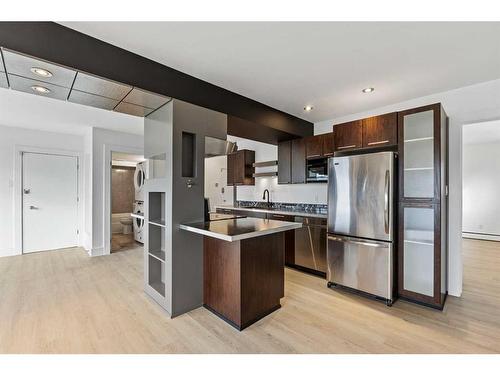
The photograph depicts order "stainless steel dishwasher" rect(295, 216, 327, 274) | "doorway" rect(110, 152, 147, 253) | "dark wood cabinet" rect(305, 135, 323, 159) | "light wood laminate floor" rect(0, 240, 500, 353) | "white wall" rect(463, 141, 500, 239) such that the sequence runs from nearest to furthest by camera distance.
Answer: "light wood laminate floor" rect(0, 240, 500, 353) < "stainless steel dishwasher" rect(295, 216, 327, 274) < "dark wood cabinet" rect(305, 135, 323, 159) < "doorway" rect(110, 152, 147, 253) < "white wall" rect(463, 141, 500, 239)

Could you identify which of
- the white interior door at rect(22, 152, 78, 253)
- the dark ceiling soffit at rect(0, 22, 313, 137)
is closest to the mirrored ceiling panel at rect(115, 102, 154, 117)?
the dark ceiling soffit at rect(0, 22, 313, 137)

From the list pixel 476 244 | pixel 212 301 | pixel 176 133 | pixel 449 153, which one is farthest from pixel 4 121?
pixel 476 244

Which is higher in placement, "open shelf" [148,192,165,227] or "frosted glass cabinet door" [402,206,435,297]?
"open shelf" [148,192,165,227]

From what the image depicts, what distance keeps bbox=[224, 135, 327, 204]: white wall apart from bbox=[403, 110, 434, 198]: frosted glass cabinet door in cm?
154

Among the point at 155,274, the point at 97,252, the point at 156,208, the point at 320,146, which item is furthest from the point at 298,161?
the point at 97,252

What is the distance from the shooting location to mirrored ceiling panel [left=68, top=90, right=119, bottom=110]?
7.58 feet

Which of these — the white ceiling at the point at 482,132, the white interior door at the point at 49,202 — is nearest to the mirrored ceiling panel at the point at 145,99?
the white interior door at the point at 49,202

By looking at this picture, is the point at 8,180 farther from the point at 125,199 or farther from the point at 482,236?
the point at 482,236

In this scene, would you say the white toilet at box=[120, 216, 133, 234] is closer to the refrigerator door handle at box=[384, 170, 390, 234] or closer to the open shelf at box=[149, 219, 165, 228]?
the open shelf at box=[149, 219, 165, 228]

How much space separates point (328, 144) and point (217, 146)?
1879 mm

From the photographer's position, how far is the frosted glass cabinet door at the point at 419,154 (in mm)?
2585

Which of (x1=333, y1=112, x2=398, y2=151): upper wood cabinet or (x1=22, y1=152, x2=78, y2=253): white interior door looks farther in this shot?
(x1=22, y1=152, x2=78, y2=253): white interior door

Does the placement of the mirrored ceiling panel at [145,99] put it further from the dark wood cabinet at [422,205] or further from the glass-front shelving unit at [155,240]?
the dark wood cabinet at [422,205]
